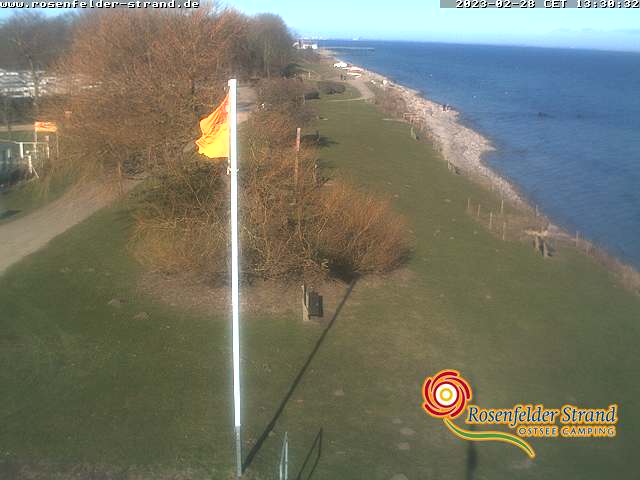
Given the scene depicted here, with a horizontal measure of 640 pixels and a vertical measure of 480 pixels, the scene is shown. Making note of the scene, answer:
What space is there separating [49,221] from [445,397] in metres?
14.0

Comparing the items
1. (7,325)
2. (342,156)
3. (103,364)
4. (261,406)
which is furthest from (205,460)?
(342,156)

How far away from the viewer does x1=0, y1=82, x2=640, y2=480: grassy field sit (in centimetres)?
895

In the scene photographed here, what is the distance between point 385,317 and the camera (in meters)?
14.0

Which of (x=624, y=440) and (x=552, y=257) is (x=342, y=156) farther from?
(x=624, y=440)

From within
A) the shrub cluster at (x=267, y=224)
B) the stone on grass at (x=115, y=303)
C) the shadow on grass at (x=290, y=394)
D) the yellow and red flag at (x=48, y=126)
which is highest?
the yellow and red flag at (x=48, y=126)

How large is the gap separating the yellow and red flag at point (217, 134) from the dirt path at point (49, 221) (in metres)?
8.83

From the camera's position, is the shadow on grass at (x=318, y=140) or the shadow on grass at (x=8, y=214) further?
the shadow on grass at (x=318, y=140)

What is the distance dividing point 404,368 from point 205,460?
4.32 metres

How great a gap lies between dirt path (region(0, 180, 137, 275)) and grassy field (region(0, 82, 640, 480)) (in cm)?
55

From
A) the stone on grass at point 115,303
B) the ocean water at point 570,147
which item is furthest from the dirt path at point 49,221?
the ocean water at point 570,147

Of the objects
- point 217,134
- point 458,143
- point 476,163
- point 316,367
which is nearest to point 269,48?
point 458,143

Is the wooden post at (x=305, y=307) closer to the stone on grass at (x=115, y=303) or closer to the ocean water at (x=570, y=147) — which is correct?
the stone on grass at (x=115, y=303)

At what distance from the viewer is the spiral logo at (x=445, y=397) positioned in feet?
32.9

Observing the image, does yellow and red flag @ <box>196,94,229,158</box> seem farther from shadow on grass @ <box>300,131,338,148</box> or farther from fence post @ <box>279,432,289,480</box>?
shadow on grass @ <box>300,131,338,148</box>
